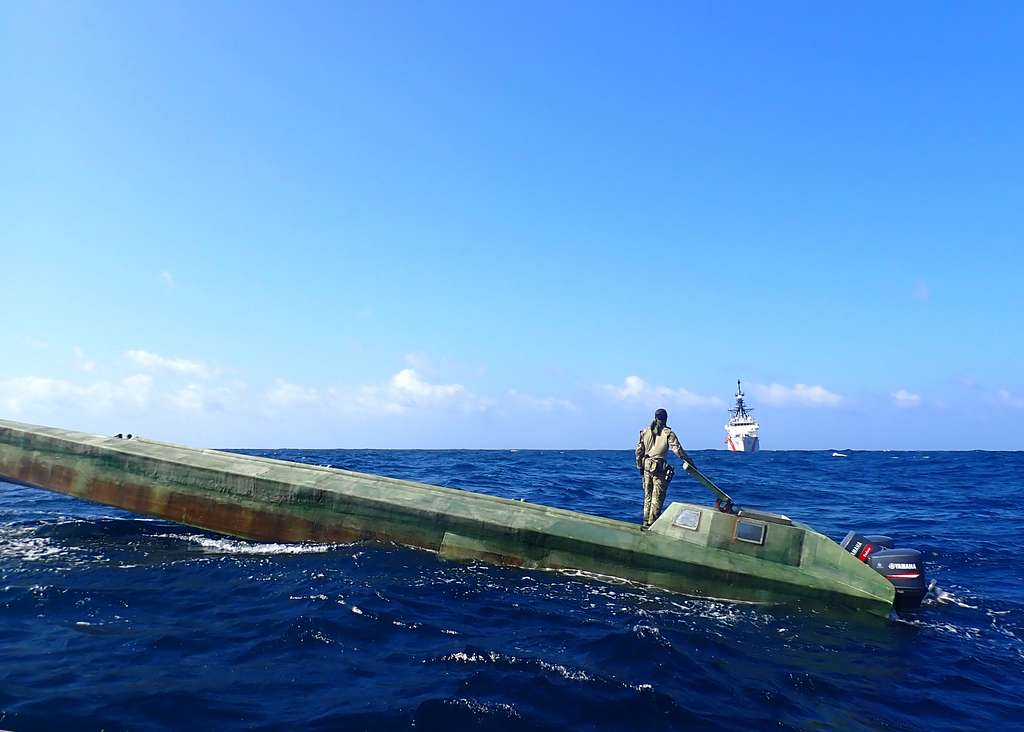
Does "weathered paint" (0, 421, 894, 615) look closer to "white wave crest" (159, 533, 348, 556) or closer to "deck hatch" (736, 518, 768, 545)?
"deck hatch" (736, 518, 768, 545)

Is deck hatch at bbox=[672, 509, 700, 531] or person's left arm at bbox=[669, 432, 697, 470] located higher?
person's left arm at bbox=[669, 432, 697, 470]

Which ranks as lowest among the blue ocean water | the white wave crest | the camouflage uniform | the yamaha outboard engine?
the white wave crest

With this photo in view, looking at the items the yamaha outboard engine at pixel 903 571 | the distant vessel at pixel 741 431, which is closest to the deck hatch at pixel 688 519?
the yamaha outboard engine at pixel 903 571

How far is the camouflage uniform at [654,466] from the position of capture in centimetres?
1531

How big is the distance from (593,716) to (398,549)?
8.97m

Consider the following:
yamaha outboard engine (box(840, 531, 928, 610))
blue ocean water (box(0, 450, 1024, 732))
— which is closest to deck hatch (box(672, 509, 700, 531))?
blue ocean water (box(0, 450, 1024, 732))

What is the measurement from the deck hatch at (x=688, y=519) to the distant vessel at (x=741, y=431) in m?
111

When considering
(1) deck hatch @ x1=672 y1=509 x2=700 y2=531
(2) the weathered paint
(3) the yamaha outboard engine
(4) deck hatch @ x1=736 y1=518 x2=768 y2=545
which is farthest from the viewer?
(1) deck hatch @ x1=672 y1=509 x2=700 y2=531

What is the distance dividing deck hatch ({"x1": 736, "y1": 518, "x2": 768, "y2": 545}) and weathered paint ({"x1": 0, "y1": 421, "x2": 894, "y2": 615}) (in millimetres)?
120

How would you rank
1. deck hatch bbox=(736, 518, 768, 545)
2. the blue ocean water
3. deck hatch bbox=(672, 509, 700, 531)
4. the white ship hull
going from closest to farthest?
the blue ocean water
deck hatch bbox=(736, 518, 768, 545)
deck hatch bbox=(672, 509, 700, 531)
the white ship hull

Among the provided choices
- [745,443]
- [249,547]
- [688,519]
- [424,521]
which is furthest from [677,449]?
[745,443]

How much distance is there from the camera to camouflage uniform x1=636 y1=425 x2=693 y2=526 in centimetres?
1531

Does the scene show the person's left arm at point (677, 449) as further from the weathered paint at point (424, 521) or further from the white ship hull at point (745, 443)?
the white ship hull at point (745, 443)

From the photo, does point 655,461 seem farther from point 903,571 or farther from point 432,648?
point 432,648
